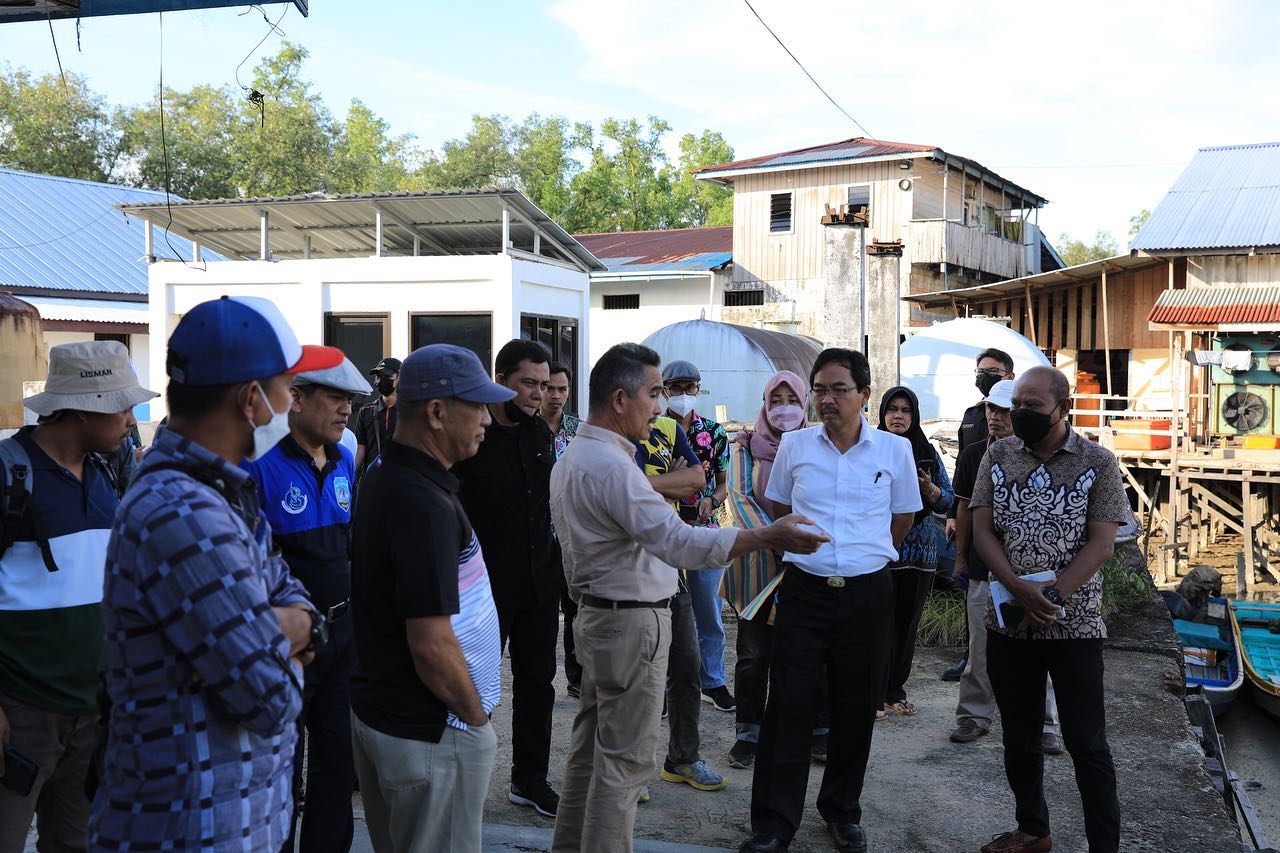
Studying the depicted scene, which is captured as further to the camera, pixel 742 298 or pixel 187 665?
pixel 742 298

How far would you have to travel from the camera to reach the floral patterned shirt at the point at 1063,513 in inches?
155

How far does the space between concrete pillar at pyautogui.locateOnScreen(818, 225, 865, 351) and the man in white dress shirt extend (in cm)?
503

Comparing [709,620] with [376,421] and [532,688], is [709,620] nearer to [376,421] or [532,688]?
[532,688]

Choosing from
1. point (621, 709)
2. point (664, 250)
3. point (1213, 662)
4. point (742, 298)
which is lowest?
point (1213, 662)

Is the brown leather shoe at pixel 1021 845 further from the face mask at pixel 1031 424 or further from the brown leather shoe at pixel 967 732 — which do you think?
the face mask at pixel 1031 424

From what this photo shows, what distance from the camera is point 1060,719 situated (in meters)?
3.93

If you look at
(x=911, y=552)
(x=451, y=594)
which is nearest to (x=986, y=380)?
(x=911, y=552)

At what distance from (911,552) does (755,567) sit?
0.87 metres

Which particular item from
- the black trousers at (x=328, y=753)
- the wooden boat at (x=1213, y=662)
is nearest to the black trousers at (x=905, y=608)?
the black trousers at (x=328, y=753)

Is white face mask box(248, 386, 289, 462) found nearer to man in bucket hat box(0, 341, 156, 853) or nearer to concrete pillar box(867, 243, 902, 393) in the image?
man in bucket hat box(0, 341, 156, 853)

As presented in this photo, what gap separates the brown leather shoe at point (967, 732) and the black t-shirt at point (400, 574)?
12.4ft

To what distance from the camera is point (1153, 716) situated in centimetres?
593

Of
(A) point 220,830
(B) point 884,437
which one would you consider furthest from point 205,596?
(B) point 884,437

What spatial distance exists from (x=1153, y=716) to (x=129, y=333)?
1924 cm
